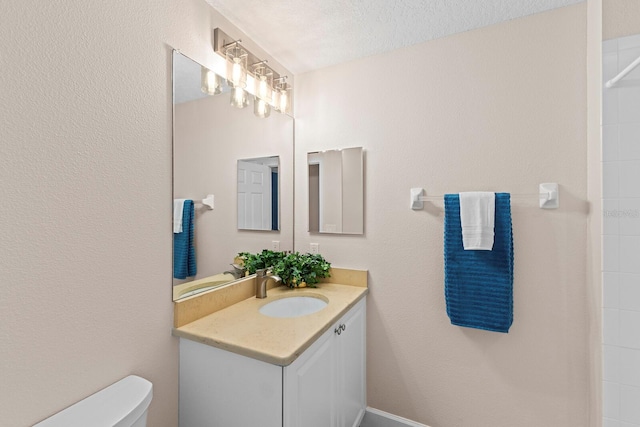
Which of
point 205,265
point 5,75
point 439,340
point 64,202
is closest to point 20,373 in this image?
point 64,202

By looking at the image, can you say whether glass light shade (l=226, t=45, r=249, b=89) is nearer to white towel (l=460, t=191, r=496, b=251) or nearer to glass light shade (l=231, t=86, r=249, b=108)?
glass light shade (l=231, t=86, r=249, b=108)

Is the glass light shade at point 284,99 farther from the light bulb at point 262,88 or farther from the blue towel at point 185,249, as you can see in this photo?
the blue towel at point 185,249

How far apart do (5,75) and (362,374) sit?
1994 mm

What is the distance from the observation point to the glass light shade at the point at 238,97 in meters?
1.55

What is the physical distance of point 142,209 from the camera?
1.09 meters

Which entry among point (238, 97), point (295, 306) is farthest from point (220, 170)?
point (295, 306)

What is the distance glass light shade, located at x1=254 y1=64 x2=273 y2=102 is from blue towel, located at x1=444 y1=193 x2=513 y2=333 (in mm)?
1222

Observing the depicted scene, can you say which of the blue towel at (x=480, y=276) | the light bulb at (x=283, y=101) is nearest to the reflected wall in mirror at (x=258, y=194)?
the light bulb at (x=283, y=101)

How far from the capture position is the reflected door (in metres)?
1.68

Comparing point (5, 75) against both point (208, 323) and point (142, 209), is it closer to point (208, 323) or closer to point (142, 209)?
point (142, 209)

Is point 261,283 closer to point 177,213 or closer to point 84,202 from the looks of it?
point 177,213

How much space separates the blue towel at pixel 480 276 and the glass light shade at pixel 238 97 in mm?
1236

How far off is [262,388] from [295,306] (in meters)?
0.68

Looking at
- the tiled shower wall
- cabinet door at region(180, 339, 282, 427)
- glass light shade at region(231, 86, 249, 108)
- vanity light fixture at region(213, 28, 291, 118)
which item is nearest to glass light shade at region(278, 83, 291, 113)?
vanity light fixture at region(213, 28, 291, 118)
